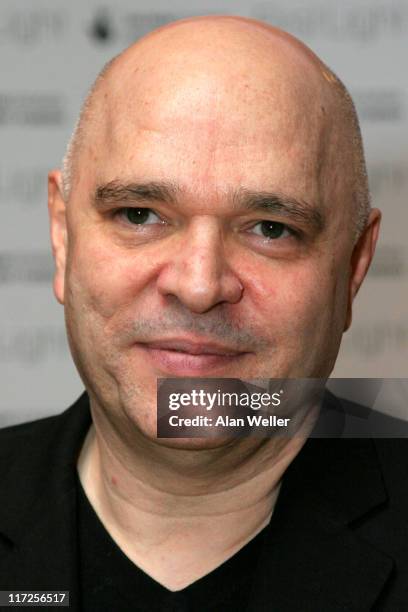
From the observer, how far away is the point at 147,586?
1.77 m

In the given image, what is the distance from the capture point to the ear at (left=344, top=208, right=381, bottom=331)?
1.90 m

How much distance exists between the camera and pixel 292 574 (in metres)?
1.72

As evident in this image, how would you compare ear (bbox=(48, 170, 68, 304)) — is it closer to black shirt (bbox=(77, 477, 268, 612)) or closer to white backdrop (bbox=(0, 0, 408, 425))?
black shirt (bbox=(77, 477, 268, 612))

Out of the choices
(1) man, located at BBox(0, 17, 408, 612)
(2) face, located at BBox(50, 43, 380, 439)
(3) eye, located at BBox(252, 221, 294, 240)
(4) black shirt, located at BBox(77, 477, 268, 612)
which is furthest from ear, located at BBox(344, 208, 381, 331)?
(4) black shirt, located at BBox(77, 477, 268, 612)

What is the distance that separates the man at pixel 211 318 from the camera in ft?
5.41

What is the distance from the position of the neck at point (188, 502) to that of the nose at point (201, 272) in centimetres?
27

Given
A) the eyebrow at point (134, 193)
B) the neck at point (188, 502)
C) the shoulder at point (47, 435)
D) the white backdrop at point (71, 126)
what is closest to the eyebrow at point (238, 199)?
the eyebrow at point (134, 193)

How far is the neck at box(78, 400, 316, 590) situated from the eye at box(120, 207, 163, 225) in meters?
0.34

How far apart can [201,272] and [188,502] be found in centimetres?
43

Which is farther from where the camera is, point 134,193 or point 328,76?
point 328,76

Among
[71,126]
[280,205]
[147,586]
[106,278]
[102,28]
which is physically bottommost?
[147,586]

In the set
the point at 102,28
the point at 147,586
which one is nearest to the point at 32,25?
the point at 102,28

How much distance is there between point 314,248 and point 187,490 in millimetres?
442

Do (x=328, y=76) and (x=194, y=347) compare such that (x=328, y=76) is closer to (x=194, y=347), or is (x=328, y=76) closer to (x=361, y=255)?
(x=361, y=255)
